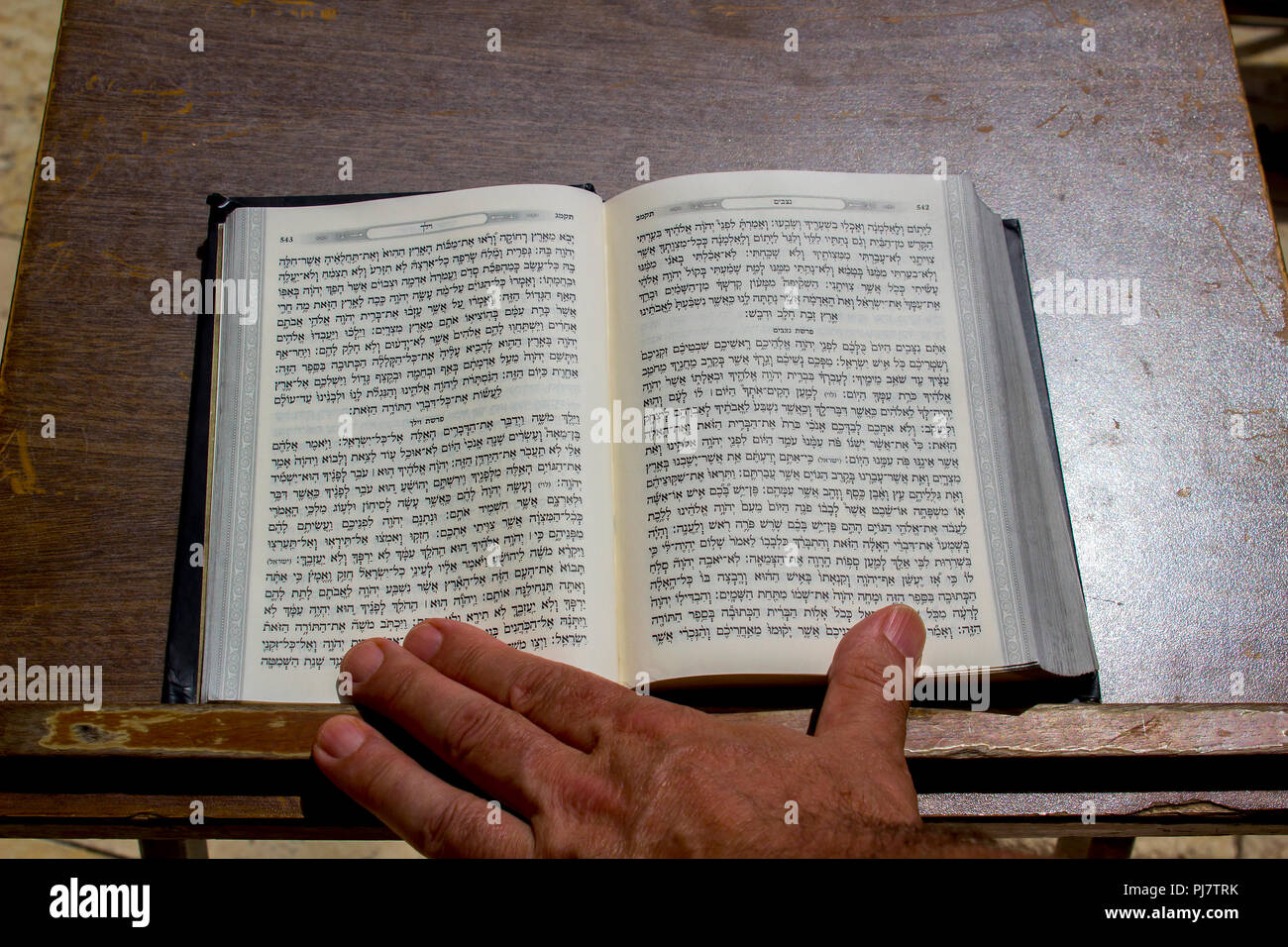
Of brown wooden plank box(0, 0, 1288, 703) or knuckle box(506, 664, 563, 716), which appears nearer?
knuckle box(506, 664, 563, 716)

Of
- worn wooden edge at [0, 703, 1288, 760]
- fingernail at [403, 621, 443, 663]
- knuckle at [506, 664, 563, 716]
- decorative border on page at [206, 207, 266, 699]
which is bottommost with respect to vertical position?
worn wooden edge at [0, 703, 1288, 760]

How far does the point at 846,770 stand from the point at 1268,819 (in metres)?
0.36

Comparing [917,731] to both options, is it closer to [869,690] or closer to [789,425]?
[869,690]

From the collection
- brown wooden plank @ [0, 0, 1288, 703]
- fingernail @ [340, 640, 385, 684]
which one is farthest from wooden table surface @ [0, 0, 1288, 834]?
fingernail @ [340, 640, 385, 684]

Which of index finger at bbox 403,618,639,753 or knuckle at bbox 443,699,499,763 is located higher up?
index finger at bbox 403,618,639,753

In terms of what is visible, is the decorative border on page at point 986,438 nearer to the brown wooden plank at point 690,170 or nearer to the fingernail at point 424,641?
the brown wooden plank at point 690,170

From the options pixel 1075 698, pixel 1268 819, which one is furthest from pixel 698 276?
pixel 1268 819

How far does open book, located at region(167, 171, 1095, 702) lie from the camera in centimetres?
74

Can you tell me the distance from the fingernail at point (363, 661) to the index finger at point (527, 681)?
26 mm

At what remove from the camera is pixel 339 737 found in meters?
0.70

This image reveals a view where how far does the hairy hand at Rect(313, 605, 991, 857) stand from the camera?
0.66m

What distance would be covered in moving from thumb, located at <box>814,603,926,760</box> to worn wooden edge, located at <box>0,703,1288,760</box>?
36 mm

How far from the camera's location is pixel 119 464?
846mm

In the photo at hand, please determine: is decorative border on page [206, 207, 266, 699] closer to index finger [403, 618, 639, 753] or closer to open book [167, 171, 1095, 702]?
open book [167, 171, 1095, 702]
